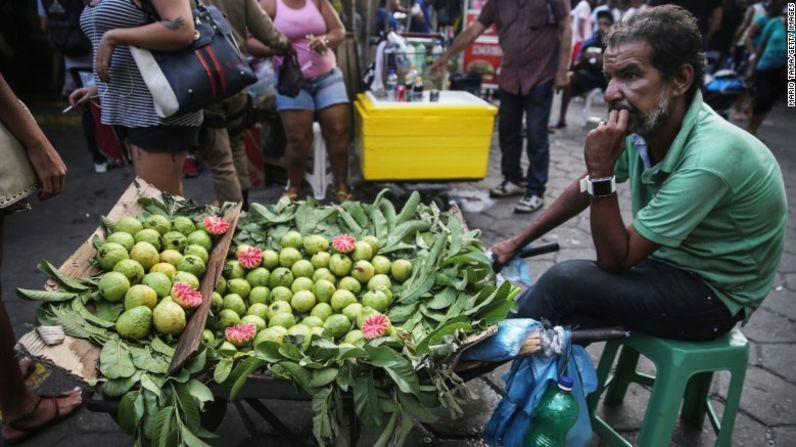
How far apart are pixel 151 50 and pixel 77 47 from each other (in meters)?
3.00

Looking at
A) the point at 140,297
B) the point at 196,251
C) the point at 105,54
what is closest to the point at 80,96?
the point at 105,54

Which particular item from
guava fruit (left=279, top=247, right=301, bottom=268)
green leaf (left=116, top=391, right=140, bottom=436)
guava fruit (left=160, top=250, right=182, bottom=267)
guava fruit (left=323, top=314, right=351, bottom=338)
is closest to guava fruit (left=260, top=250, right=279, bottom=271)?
guava fruit (left=279, top=247, right=301, bottom=268)

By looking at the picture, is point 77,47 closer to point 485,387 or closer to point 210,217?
point 210,217

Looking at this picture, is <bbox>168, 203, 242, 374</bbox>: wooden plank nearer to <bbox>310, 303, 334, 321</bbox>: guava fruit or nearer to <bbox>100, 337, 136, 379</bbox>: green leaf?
<bbox>100, 337, 136, 379</bbox>: green leaf

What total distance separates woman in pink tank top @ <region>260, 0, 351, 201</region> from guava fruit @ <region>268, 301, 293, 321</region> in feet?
7.08

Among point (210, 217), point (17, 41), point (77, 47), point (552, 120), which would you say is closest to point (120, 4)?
point (210, 217)

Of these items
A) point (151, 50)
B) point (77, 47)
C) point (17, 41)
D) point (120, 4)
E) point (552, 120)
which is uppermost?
point (120, 4)

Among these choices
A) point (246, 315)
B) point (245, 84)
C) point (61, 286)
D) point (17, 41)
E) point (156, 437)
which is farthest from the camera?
point (17, 41)

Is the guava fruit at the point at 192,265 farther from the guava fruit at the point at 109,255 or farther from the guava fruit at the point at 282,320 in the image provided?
the guava fruit at the point at 282,320

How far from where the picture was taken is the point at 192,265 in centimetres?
193

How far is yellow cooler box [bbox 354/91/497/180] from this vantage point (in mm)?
4004

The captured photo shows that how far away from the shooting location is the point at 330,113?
4262 mm

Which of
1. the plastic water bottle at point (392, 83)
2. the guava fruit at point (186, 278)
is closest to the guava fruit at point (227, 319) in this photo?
the guava fruit at point (186, 278)

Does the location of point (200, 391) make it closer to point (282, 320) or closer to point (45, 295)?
point (282, 320)
